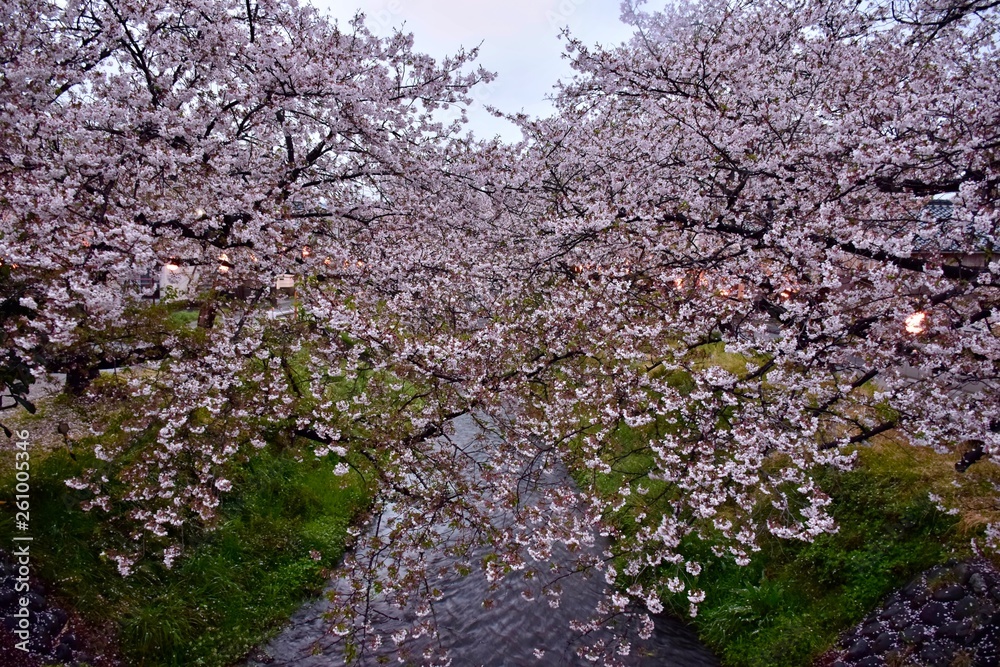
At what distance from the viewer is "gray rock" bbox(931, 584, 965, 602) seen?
6.09 m

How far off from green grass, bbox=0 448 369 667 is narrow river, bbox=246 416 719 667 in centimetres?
48

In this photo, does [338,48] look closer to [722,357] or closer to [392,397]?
[392,397]

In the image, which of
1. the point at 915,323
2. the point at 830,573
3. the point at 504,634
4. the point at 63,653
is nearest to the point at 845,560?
the point at 830,573

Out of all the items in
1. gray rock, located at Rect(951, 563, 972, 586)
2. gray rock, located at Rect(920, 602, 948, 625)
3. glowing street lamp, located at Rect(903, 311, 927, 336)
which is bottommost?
gray rock, located at Rect(920, 602, 948, 625)

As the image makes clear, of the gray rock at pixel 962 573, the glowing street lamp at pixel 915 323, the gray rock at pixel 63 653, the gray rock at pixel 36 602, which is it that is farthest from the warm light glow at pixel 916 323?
the gray rock at pixel 36 602

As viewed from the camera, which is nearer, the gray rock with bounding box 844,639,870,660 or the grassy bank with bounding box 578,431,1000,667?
the gray rock with bounding box 844,639,870,660

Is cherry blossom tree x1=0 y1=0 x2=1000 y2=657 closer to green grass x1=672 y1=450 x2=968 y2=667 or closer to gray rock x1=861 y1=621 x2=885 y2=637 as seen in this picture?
green grass x1=672 y1=450 x2=968 y2=667

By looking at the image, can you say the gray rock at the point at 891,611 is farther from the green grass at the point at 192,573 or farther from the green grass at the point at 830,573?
the green grass at the point at 192,573

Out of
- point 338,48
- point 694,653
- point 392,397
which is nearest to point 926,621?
point 694,653

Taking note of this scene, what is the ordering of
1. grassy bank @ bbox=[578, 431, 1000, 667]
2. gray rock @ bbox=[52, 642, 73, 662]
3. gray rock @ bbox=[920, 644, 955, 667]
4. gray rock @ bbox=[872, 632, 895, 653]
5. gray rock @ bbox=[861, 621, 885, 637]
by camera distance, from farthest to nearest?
1. grassy bank @ bbox=[578, 431, 1000, 667]
2. gray rock @ bbox=[861, 621, 885, 637]
3. gray rock @ bbox=[872, 632, 895, 653]
4. gray rock @ bbox=[920, 644, 955, 667]
5. gray rock @ bbox=[52, 642, 73, 662]

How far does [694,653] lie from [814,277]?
17.7 feet

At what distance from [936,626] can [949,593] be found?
43 centimetres

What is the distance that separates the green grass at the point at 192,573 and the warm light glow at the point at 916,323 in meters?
7.36

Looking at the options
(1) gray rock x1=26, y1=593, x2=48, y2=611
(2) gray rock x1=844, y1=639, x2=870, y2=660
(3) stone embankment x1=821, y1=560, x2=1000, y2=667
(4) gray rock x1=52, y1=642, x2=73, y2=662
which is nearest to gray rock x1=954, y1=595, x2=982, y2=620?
(3) stone embankment x1=821, y1=560, x2=1000, y2=667
